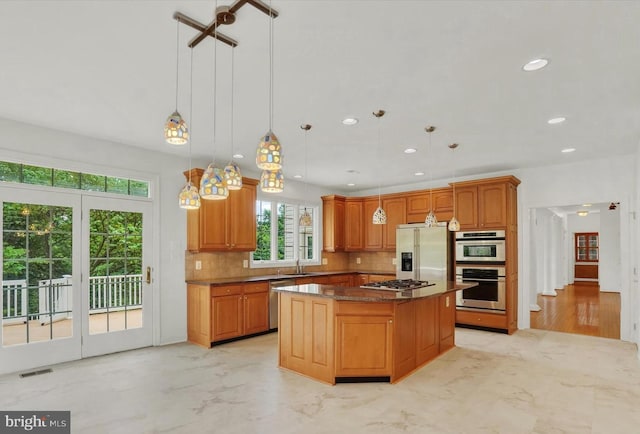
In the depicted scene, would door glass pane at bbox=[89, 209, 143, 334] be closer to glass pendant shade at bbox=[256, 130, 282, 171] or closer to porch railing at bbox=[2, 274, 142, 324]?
porch railing at bbox=[2, 274, 142, 324]

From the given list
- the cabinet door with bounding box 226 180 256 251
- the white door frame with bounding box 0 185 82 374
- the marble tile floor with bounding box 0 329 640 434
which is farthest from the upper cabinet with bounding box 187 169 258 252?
the marble tile floor with bounding box 0 329 640 434

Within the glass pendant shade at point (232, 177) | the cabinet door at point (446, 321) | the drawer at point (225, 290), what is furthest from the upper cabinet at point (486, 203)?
the glass pendant shade at point (232, 177)

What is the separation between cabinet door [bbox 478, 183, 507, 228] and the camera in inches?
230

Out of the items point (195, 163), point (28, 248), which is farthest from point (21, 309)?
point (195, 163)

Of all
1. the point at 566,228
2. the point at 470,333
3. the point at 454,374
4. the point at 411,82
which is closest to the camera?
the point at 411,82

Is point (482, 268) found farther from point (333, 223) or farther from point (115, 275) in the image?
point (115, 275)

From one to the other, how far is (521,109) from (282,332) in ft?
11.0

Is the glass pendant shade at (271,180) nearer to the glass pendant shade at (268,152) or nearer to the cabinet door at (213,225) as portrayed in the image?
the glass pendant shade at (268,152)

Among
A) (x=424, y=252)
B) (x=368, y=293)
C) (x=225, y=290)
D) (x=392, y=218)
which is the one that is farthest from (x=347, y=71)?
(x=392, y=218)

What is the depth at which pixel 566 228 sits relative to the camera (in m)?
12.9

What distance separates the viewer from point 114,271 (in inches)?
189

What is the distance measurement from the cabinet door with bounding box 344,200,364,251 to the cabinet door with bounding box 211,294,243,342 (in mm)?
3148

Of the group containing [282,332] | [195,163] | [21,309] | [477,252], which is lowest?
[282,332]

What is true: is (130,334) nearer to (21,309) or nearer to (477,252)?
(21,309)
